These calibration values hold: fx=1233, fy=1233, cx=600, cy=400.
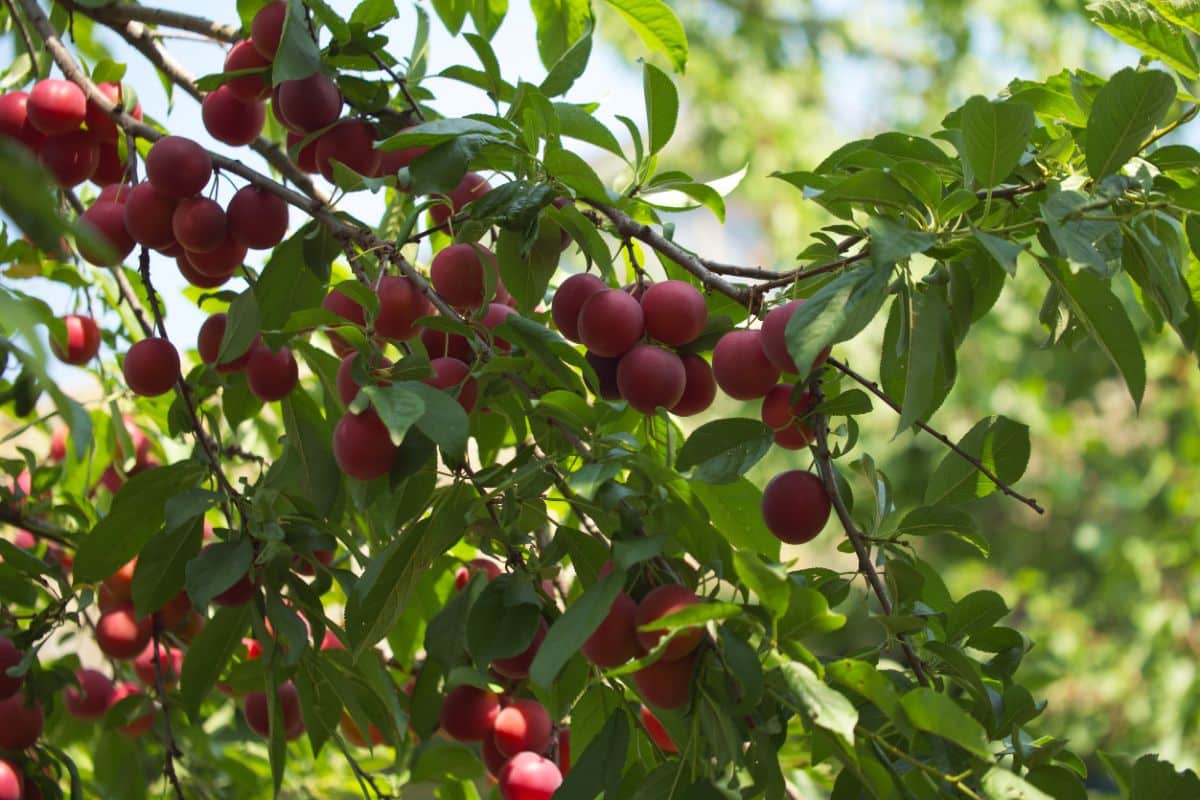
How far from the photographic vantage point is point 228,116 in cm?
89

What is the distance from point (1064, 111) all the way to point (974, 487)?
23 centimetres

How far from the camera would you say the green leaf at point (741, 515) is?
0.73 metres

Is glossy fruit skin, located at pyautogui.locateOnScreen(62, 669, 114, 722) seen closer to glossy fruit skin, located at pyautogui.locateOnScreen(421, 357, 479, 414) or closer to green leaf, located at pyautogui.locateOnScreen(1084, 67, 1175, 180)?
glossy fruit skin, located at pyautogui.locateOnScreen(421, 357, 479, 414)

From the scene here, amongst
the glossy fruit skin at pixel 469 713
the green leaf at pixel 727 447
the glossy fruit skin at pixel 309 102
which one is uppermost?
the glossy fruit skin at pixel 309 102

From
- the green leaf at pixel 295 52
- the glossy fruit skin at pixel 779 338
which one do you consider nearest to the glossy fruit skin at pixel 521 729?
the glossy fruit skin at pixel 779 338

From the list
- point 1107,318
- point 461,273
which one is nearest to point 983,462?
point 1107,318

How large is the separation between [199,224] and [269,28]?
145 millimetres

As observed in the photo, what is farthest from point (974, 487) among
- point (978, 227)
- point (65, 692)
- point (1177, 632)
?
point (1177, 632)

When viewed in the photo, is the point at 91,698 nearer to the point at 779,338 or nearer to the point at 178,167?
the point at 178,167

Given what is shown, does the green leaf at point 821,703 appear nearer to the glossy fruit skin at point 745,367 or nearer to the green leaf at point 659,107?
the glossy fruit skin at point 745,367

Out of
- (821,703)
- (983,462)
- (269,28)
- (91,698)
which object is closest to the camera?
(821,703)

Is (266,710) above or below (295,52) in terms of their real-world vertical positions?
below

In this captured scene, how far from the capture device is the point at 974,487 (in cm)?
74

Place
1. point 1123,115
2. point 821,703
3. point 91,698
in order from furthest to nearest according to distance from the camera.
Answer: point 91,698
point 1123,115
point 821,703
